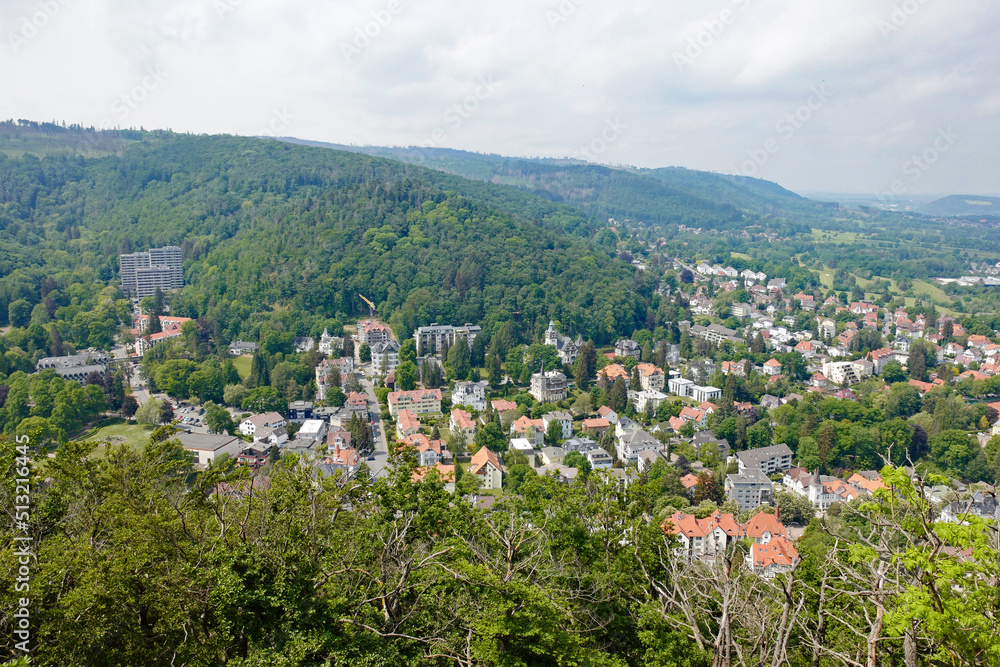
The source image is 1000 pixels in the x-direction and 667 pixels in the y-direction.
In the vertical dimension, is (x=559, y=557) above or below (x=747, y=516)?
above

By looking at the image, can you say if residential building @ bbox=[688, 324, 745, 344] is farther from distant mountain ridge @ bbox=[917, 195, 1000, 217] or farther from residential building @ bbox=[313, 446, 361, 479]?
distant mountain ridge @ bbox=[917, 195, 1000, 217]

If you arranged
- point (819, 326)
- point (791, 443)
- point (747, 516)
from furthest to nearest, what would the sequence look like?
point (819, 326) < point (791, 443) < point (747, 516)

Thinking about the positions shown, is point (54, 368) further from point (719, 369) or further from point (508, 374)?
point (719, 369)

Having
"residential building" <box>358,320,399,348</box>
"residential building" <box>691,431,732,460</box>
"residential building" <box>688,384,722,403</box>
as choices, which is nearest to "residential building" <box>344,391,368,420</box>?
"residential building" <box>358,320,399,348</box>

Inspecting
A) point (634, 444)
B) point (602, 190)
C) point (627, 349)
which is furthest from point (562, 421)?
point (602, 190)

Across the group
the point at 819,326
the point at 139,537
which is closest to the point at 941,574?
the point at 139,537

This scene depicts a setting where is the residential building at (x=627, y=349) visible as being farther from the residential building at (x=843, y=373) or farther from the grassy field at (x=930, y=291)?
the grassy field at (x=930, y=291)
